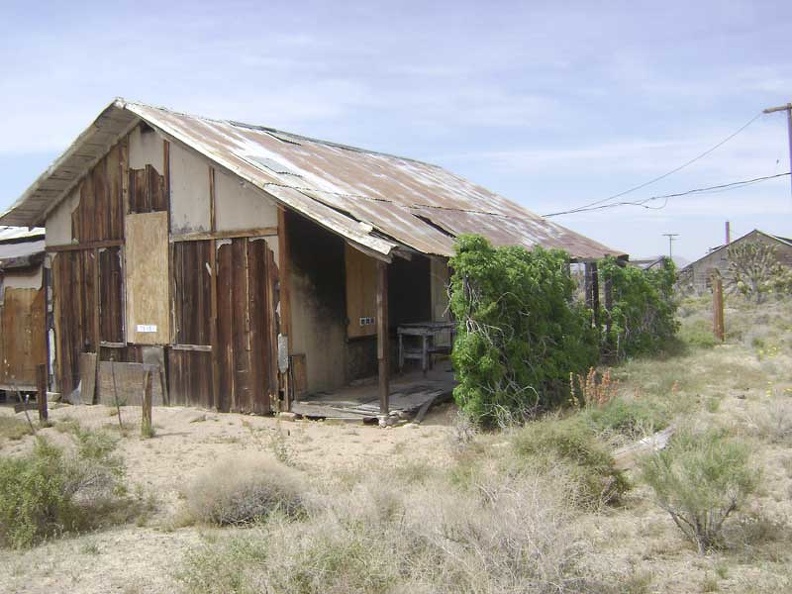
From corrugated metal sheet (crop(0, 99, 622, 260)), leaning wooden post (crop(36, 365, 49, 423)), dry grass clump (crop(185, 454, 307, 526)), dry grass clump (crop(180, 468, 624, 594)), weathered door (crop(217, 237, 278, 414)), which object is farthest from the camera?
weathered door (crop(217, 237, 278, 414))

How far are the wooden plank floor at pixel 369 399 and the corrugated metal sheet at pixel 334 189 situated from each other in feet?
7.84

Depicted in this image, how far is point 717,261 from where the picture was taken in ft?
135

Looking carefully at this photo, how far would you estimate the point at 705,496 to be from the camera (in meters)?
5.61

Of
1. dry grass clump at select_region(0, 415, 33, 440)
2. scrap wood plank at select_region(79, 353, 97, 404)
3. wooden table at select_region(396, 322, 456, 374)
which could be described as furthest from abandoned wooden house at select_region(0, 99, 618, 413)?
dry grass clump at select_region(0, 415, 33, 440)

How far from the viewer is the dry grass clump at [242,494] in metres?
6.45

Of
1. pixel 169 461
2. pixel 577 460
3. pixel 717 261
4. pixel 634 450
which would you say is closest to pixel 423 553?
pixel 577 460

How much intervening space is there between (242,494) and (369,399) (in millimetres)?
6051

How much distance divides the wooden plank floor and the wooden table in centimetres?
41

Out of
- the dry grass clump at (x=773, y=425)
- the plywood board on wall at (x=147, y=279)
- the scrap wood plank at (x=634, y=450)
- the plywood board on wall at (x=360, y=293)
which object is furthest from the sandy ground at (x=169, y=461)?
the dry grass clump at (x=773, y=425)

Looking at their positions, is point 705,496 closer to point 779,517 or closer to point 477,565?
point 779,517

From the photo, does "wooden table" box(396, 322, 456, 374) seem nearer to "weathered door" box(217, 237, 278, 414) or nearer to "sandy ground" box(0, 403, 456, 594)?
"sandy ground" box(0, 403, 456, 594)

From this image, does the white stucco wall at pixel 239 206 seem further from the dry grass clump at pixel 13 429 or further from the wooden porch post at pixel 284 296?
the dry grass clump at pixel 13 429

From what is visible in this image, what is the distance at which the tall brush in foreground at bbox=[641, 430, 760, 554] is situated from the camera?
18.6ft

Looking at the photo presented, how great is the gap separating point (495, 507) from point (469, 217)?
11.7m
